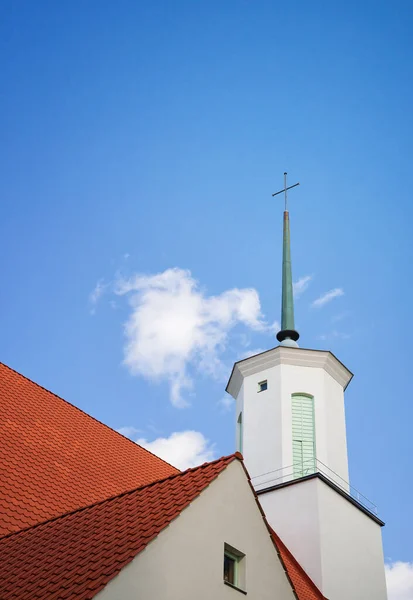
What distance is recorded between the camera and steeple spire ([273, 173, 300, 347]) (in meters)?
21.7

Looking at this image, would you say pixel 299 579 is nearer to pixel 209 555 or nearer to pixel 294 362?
pixel 294 362

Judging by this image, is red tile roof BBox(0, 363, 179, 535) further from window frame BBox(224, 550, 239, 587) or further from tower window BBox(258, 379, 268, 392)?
window frame BBox(224, 550, 239, 587)

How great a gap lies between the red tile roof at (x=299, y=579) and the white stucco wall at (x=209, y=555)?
481 centimetres

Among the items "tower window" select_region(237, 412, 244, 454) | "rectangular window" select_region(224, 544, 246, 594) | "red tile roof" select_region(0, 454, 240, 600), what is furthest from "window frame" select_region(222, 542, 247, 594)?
"tower window" select_region(237, 412, 244, 454)

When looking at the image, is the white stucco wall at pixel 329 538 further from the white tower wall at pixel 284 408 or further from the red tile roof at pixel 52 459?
the red tile roof at pixel 52 459

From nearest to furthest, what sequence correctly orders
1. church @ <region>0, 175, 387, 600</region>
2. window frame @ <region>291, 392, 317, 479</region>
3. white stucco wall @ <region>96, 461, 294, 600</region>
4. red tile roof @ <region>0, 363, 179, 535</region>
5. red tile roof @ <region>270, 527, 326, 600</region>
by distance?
white stucco wall @ <region>96, 461, 294, 600</region> < church @ <region>0, 175, 387, 600</region> < red tile roof @ <region>0, 363, 179, 535</region> < red tile roof @ <region>270, 527, 326, 600</region> < window frame @ <region>291, 392, 317, 479</region>

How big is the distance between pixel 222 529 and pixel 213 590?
0.77 m

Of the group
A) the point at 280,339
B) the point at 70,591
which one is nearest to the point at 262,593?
the point at 70,591

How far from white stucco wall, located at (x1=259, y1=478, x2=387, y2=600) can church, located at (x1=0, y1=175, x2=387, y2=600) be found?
0.03 metres

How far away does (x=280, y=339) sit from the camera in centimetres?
2173

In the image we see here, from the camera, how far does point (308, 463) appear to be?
714 inches

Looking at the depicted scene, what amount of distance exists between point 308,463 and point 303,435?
0.75 metres

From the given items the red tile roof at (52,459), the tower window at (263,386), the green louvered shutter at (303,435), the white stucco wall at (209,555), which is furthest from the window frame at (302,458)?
the white stucco wall at (209,555)

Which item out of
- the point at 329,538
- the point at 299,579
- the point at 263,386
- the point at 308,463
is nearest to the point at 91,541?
the point at 299,579
